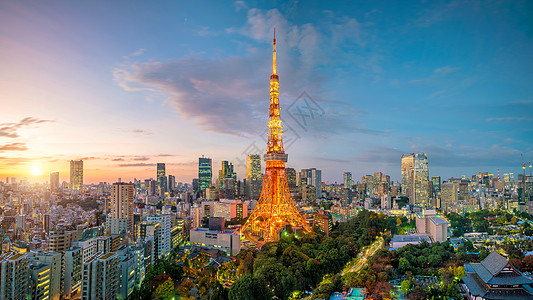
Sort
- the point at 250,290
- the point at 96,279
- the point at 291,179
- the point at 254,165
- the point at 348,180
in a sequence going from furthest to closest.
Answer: the point at 348,180 < the point at 291,179 < the point at 254,165 < the point at 96,279 < the point at 250,290

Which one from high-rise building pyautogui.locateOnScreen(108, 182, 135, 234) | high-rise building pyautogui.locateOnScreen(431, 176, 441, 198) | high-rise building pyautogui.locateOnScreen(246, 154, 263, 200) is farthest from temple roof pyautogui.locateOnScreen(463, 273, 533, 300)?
high-rise building pyautogui.locateOnScreen(431, 176, 441, 198)

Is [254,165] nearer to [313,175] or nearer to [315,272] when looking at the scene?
[313,175]

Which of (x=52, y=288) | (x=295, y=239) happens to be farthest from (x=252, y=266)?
(x=52, y=288)

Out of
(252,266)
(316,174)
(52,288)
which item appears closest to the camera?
(52,288)

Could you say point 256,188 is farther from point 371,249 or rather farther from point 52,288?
point 52,288

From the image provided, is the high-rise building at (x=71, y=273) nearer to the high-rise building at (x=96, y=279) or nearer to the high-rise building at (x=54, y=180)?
the high-rise building at (x=96, y=279)

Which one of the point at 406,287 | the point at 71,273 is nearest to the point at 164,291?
the point at 71,273
